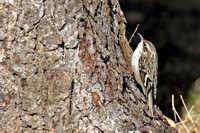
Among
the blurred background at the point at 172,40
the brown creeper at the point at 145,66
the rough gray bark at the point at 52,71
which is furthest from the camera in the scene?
the blurred background at the point at 172,40

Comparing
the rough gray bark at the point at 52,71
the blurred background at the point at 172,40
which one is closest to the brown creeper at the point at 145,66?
the rough gray bark at the point at 52,71

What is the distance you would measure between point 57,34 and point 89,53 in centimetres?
26

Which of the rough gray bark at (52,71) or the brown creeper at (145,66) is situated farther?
the brown creeper at (145,66)

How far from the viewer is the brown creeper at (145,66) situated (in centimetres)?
425

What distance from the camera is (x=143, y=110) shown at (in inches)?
140

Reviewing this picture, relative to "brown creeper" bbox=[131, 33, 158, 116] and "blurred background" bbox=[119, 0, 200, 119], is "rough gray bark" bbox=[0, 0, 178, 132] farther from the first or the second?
"blurred background" bbox=[119, 0, 200, 119]

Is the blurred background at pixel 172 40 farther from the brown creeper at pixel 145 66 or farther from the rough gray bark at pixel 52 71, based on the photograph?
the rough gray bark at pixel 52 71

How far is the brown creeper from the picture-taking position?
425cm

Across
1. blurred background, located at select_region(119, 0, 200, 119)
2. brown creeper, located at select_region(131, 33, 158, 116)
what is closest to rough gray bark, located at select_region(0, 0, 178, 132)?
brown creeper, located at select_region(131, 33, 158, 116)

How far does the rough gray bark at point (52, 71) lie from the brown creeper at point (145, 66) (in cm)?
99

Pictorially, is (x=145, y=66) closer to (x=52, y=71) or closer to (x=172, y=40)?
(x=52, y=71)

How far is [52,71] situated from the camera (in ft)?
10.2

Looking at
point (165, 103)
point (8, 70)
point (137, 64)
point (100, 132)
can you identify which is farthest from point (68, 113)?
point (165, 103)

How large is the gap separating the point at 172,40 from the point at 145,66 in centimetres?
275
